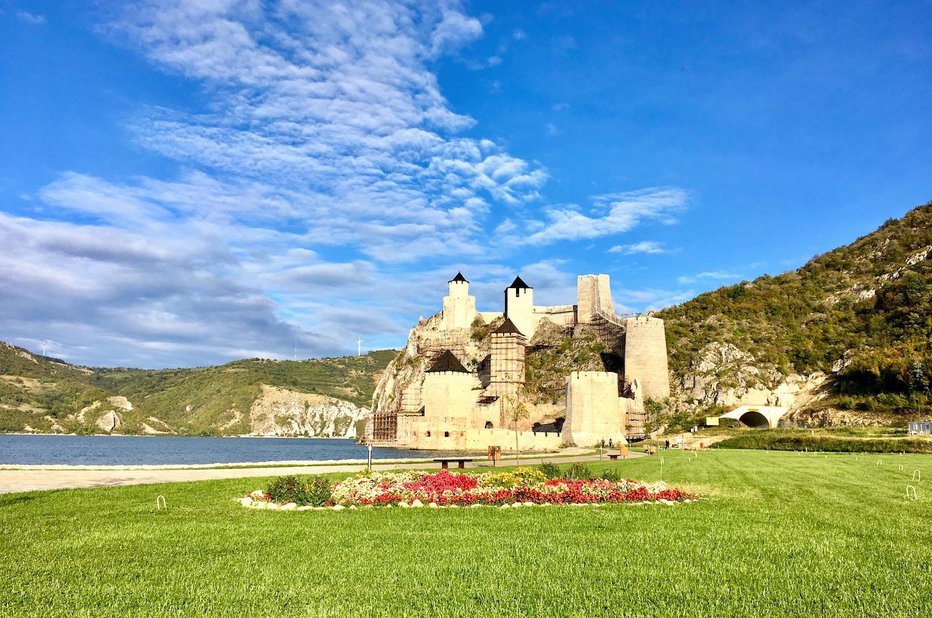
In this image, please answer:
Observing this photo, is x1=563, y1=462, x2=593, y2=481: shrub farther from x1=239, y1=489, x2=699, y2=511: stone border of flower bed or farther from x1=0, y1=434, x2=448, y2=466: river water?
x1=0, y1=434, x2=448, y2=466: river water

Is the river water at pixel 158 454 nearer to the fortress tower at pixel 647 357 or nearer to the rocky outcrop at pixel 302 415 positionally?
the rocky outcrop at pixel 302 415

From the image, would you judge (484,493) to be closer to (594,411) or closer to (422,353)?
(594,411)

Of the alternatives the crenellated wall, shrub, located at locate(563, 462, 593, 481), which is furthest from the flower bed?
the crenellated wall

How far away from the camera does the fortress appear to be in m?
57.1

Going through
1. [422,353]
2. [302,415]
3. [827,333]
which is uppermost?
[422,353]

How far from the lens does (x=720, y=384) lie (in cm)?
6875

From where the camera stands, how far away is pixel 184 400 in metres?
155

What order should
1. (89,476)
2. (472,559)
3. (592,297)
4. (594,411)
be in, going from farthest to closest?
1. (592,297)
2. (594,411)
3. (89,476)
4. (472,559)

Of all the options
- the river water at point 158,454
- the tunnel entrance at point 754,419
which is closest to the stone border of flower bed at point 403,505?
the river water at point 158,454

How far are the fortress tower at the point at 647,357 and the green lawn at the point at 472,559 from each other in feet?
191

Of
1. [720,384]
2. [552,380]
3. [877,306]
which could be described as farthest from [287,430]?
[877,306]

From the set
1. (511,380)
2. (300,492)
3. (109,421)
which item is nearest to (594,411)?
(511,380)

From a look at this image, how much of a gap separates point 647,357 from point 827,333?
19975mm

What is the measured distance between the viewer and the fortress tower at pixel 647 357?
7131cm
